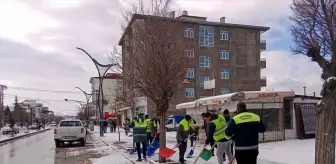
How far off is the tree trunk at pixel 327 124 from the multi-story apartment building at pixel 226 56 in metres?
56.4

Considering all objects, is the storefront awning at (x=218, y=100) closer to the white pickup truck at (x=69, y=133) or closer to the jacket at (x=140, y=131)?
the jacket at (x=140, y=131)

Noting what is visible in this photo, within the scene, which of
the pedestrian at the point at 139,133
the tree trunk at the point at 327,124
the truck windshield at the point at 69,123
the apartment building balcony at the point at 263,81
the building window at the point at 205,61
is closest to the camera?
the tree trunk at the point at 327,124

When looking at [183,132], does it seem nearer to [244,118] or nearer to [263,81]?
[244,118]

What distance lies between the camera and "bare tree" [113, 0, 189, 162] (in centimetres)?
1259

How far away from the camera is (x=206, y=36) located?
65.9 meters

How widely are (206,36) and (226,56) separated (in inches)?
195

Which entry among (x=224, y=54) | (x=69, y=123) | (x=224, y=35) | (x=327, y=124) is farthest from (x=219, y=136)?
(x=224, y=35)

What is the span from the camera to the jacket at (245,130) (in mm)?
7141

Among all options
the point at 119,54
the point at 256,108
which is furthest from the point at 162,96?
the point at 256,108

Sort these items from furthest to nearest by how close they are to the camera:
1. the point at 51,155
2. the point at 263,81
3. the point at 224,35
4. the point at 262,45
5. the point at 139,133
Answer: the point at 262,45, the point at 263,81, the point at 224,35, the point at 51,155, the point at 139,133

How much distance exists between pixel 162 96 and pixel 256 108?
29.3 ft

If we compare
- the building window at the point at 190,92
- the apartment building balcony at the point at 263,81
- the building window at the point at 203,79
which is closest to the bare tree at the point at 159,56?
the building window at the point at 190,92

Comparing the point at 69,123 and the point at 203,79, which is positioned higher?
the point at 203,79

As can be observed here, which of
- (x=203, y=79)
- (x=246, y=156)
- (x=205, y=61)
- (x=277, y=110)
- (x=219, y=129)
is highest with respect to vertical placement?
(x=205, y=61)
